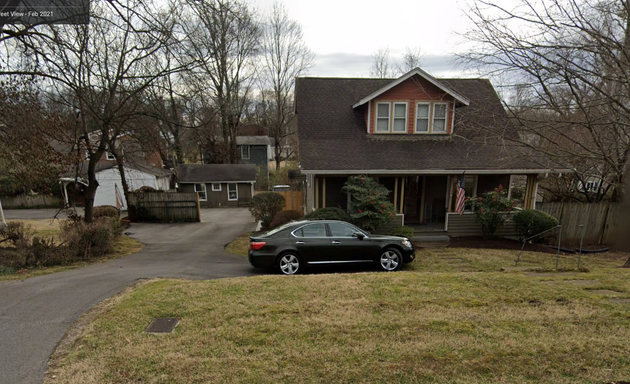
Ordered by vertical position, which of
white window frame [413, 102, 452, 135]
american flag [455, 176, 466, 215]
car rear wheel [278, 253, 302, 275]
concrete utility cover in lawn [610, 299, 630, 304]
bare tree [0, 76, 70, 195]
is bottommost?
car rear wheel [278, 253, 302, 275]

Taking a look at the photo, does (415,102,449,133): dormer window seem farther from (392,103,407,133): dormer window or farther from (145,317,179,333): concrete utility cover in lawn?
(145,317,179,333): concrete utility cover in lawn

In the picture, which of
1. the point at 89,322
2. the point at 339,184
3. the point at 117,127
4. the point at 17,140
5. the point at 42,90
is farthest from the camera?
the point at 339,184

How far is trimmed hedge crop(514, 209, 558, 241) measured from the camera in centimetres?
1182

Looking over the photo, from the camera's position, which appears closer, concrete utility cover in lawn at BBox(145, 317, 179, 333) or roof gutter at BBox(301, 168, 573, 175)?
concrete utility cover in lawn at BBox(145, 317, 179, 333)

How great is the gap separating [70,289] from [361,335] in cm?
650

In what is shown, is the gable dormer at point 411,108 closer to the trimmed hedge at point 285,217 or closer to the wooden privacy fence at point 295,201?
the trimmed hedge at point 285,217

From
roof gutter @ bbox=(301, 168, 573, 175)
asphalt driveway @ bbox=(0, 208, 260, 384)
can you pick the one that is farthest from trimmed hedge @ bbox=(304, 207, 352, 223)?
asphalt driveway @ bbox=(0, 208, 260, 384)

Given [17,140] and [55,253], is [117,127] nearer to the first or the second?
[17,140]

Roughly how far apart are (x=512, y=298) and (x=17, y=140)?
12.1m

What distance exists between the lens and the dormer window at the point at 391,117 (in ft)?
47.6

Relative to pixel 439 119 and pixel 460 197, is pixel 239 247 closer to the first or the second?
pixel 460 197

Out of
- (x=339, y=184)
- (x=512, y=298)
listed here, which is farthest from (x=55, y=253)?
(x=512, y=298)

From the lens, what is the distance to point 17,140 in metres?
8.19

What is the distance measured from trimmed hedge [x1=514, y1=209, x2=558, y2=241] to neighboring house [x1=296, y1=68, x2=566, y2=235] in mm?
1478
